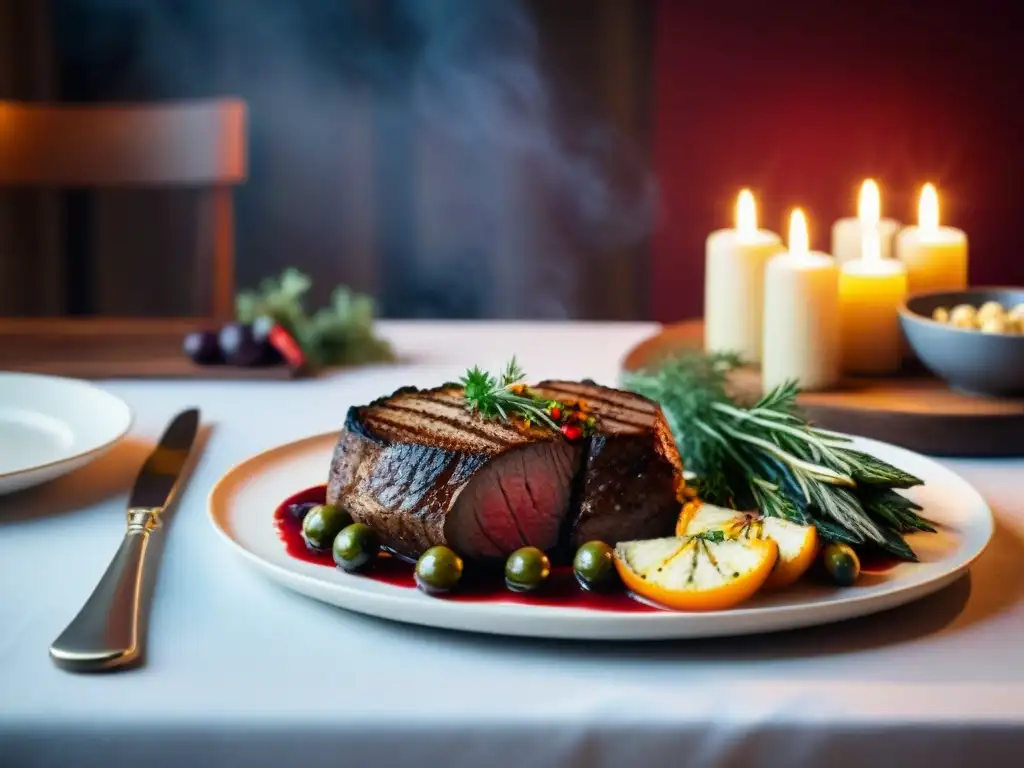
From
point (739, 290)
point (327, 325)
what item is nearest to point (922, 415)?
point (739, 290)

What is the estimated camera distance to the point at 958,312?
5.62 ft

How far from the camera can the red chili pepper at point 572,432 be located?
120cm

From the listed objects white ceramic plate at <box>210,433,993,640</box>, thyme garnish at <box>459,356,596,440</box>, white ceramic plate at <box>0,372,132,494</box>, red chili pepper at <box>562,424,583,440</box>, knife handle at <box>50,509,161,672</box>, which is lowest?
knife handle at <box>50,509,161,672</box>

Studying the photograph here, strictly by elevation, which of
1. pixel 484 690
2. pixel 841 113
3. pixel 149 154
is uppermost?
pixel 841 113

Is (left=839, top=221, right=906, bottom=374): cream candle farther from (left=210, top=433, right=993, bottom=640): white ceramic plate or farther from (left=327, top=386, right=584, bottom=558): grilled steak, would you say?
(left=327, top=386, right=584, bottom=558): grilled steak

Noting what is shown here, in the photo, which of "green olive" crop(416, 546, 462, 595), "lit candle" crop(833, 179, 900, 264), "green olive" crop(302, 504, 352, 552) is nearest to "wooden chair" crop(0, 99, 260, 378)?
"lit candle" crop(833, 179, 900, 264)

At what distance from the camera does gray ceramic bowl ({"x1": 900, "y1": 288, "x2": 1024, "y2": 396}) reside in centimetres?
163

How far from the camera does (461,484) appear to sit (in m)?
1.16

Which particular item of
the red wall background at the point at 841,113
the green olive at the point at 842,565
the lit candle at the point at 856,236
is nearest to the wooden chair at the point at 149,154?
the lit candle at the point at 856,236

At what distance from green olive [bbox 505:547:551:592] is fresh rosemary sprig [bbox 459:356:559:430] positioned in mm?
168

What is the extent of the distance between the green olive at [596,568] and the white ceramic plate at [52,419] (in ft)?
1.99

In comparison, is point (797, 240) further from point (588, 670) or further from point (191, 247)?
point (191, 247)

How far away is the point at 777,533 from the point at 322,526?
406 millimetres

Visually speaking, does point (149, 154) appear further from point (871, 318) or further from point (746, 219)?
point (871, 318)
